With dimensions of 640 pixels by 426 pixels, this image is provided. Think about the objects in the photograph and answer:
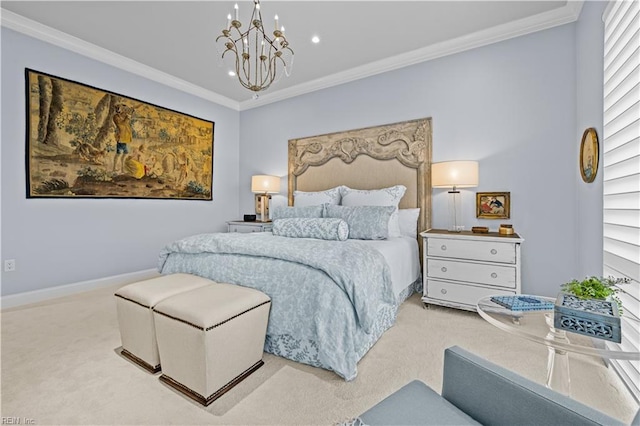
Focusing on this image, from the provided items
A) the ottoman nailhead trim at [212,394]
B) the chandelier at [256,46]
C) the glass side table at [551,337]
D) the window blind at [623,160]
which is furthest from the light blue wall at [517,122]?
the ottoman nailhead trim at [212,394]

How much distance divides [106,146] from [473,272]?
4334 millimetres

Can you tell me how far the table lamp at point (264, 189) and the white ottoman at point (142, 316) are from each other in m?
2.56

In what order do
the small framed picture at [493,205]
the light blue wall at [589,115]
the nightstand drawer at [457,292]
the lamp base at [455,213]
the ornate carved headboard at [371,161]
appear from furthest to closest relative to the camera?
the ornate carved headboard at [371,161], the lamp base at [455,213], the small framed picture at [493,205], the nightstand drawer at [457,292], the light blue wall at [589,115]

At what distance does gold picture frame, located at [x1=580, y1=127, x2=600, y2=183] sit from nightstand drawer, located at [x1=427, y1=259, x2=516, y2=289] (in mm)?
929

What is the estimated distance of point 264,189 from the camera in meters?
4.46

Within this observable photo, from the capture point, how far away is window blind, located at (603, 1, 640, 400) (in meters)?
1.52

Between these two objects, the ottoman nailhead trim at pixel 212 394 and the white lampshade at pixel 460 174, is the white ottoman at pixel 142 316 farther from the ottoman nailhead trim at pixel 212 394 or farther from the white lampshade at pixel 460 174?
the white lampshade at pixel 460 174

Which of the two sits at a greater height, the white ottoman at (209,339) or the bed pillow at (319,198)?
the bed pillow at (319,198)

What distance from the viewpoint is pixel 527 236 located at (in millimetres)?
2906

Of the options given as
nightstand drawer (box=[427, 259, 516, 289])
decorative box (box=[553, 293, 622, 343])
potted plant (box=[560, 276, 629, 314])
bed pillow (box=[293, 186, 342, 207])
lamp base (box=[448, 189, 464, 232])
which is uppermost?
bed pillow (box=[293, 186, 342, 207])

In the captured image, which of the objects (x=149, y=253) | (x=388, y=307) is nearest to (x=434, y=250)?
(x=388, y=307)

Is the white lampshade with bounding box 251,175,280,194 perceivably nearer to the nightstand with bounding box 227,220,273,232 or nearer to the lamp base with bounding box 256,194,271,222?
the lamp base with bounding box 256,194,271,222

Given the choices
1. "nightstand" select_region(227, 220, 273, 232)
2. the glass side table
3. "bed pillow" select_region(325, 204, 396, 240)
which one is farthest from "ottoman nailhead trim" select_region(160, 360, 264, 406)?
"nightstand" select_region(227, 220, 273, 232)

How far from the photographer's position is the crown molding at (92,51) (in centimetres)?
286
